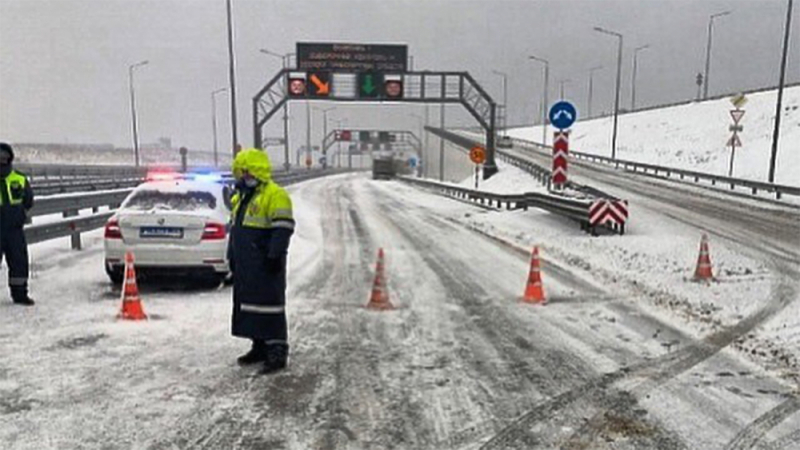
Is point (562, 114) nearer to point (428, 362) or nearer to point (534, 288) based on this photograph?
point (534, 288)

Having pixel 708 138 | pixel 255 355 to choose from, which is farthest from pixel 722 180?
pixel 255 355

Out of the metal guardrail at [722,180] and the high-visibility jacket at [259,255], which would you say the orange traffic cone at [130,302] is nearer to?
the high-visibility jacket at [259,255]

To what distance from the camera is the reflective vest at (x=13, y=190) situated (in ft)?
27.9

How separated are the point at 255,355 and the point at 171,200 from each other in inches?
169

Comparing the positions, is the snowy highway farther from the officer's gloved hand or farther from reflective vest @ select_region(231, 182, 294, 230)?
reflective vest @ select_region(231, 182, 294, 230)

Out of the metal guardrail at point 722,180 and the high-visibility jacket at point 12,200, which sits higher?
the high-visibility jacket at point 12,200

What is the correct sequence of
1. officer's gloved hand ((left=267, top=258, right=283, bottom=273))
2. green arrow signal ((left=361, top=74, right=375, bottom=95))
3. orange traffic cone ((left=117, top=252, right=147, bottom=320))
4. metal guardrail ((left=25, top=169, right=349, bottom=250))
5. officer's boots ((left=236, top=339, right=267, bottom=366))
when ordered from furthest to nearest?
green arrow signal ((left=361, top=74, right=375, bottom=95)) → metal guardrail ((left=25, top=169, right=349, bottom=250)) → orange traffic cone ((left=117, top=252, right=147, bottom=320)) → officer's boots ((left=236, top=339, right=267, bottom=366)) → officer's gloved hand ((left=267, top=258, right=283, bottom=273))

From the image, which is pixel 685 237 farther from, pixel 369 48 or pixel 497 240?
pixel 369 48

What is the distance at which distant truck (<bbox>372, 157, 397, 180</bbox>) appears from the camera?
7062 cm

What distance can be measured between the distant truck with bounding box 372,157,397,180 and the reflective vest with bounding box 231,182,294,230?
2516 inches

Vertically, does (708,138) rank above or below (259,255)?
above

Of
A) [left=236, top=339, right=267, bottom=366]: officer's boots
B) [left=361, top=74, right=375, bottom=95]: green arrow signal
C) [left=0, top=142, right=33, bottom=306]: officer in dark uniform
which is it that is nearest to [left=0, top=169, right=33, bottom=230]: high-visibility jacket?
[left=0, top=142, right=33, bottom=306]: officer in dark uniform

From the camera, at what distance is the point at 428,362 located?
6.33m

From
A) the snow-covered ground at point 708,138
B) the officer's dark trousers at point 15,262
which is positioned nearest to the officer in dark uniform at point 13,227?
the officer's dark trousers at point 15,262
